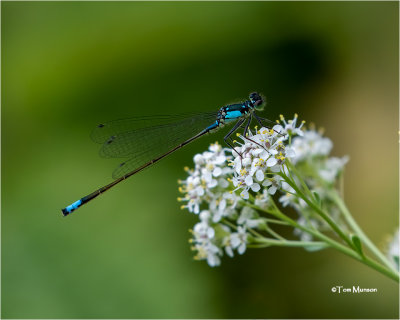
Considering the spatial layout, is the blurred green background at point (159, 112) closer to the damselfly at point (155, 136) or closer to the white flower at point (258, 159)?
the damselfly at point (155, 136)

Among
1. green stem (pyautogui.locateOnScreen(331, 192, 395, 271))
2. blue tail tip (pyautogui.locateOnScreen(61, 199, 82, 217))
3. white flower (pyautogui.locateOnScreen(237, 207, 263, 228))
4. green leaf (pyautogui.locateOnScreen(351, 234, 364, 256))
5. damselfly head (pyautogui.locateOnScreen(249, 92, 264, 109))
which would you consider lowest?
green stem (pyautogui.locateOnScreen(331, 192, 395, 271))

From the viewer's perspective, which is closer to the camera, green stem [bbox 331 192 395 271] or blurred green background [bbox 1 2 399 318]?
green stem [bbox 331 192 395 271]

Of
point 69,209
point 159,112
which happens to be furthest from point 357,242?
point 159,112

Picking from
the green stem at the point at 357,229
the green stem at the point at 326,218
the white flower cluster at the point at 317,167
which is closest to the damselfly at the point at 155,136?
the white flower cluster at the point at 317,167

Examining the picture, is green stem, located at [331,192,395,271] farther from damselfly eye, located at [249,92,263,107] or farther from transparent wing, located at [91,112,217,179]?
transparent wing, located at [91,112,217,179]

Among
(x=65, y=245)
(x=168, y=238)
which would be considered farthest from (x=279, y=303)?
(x=65, y=245)

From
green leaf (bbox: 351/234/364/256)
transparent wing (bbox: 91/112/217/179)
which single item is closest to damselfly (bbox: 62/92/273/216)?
transparent wing (bbox: 91/112/217/179)
